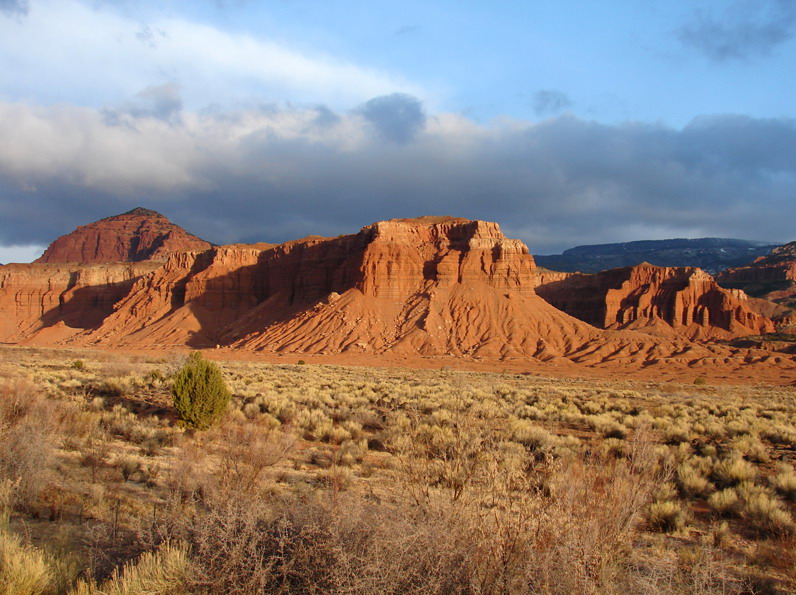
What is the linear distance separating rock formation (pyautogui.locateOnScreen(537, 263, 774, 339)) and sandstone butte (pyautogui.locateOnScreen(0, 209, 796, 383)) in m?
0.27

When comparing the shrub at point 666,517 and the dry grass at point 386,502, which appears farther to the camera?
the shrub at point 666,517

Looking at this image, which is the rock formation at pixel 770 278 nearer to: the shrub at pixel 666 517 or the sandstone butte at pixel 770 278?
Answer: the sandstone butte at pixel 770 278

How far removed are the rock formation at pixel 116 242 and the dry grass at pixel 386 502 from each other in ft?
555

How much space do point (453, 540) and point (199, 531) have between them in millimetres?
2314

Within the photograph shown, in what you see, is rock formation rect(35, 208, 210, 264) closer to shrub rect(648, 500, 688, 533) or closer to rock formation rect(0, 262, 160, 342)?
rock formation rect(0, 262, 160, 342)

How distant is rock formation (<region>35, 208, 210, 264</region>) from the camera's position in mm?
172750

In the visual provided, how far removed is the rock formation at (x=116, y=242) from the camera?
567 feet

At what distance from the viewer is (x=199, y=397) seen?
13695mm

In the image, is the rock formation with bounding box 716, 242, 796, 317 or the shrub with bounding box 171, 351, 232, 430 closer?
Answer: the shrub with bounding box 171, 351, 232, 430

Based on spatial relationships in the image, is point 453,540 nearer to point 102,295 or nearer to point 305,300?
point 305,300

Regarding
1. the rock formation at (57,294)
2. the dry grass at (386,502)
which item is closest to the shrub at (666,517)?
the dry grass at (386,502)

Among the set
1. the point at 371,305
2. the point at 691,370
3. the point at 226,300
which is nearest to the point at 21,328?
the point at 226,300

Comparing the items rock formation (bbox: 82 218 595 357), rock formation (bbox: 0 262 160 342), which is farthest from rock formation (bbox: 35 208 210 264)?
rock formation (bbox: 82 218 595 357)

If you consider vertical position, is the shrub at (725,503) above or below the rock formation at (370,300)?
below
